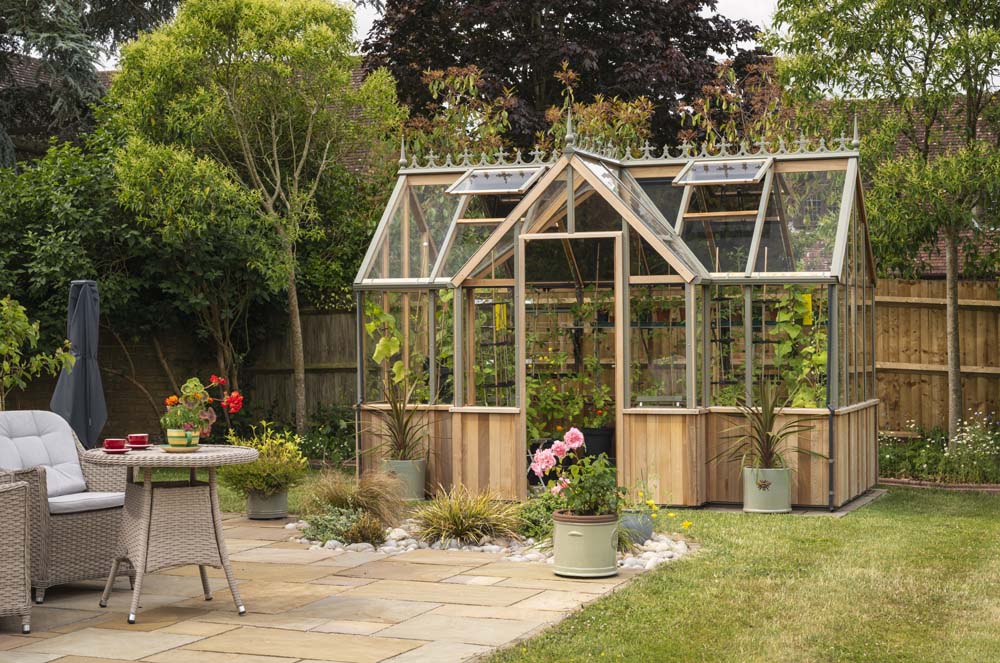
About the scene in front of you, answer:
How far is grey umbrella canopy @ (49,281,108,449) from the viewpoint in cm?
1027

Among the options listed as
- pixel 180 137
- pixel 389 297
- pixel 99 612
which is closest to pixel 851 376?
pixel 389 297

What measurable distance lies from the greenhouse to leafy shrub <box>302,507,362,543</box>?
1700 mm

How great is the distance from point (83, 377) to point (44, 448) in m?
2.63

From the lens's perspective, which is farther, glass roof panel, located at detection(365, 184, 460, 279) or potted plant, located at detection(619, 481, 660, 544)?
glass roof panel, located at detection(365, 184, 460, 279)

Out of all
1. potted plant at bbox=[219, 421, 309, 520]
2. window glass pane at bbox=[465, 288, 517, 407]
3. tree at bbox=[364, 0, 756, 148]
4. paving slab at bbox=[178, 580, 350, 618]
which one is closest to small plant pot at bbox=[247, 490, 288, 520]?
potted plant at bbox=[219, 421, 309, 520]

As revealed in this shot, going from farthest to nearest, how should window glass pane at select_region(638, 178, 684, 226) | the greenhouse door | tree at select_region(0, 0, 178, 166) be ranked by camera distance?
tree at select_region(0, 0, 178, 166) → the greenhouse door → window glass pane at select_region(638, 178, 684, 226)

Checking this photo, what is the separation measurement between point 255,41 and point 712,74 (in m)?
7.23

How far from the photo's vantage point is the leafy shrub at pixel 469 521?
902cm

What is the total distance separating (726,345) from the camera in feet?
35.6

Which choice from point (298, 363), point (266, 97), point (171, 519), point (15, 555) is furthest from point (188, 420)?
point (266, 97)

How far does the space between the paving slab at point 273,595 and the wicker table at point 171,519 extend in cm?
21

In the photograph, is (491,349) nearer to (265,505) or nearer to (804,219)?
(265,505)

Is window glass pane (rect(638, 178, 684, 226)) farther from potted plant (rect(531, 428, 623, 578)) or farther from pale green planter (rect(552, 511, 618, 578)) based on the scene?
pale green planter (rect(552, 511, 618, 578))

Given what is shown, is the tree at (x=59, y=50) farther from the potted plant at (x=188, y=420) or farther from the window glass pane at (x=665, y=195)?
the potted plant at (x=188, y=420)
